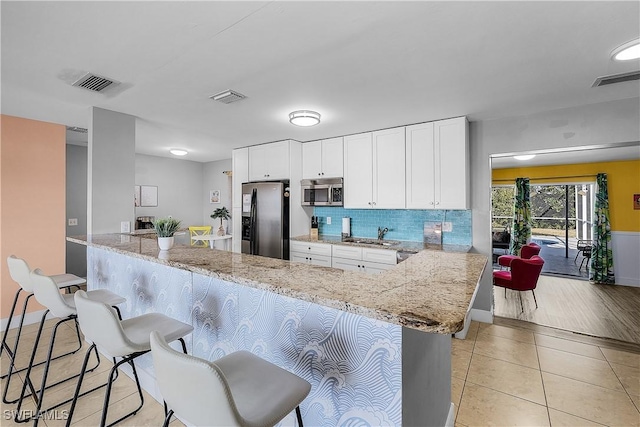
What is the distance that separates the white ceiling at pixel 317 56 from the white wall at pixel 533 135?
151mm

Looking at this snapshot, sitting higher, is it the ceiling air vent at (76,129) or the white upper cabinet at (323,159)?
the ceiling air vent at (76,129)

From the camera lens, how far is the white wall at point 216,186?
6.49 metres

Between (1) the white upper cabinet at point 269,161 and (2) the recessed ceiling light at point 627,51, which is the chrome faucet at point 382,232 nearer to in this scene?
(1) the white upper cabinet at point 269,161

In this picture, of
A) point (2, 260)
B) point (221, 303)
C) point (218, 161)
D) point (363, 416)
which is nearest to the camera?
point (363, 416)

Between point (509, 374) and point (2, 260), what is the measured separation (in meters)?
5.34

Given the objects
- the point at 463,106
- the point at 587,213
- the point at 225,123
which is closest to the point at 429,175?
the point at 463,106

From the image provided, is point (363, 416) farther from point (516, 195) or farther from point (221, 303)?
point (516, 195)

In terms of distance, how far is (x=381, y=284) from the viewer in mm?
1141

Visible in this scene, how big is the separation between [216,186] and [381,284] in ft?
20.4

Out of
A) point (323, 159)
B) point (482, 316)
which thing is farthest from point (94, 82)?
point (482, 316)

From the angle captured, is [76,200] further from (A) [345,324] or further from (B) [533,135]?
(B) [533,135]

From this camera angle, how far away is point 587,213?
682cm

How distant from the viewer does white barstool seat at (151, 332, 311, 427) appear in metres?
0.75

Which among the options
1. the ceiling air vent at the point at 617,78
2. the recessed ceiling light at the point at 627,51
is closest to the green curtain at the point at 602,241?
the ceiling air vent at the point at 617,78
